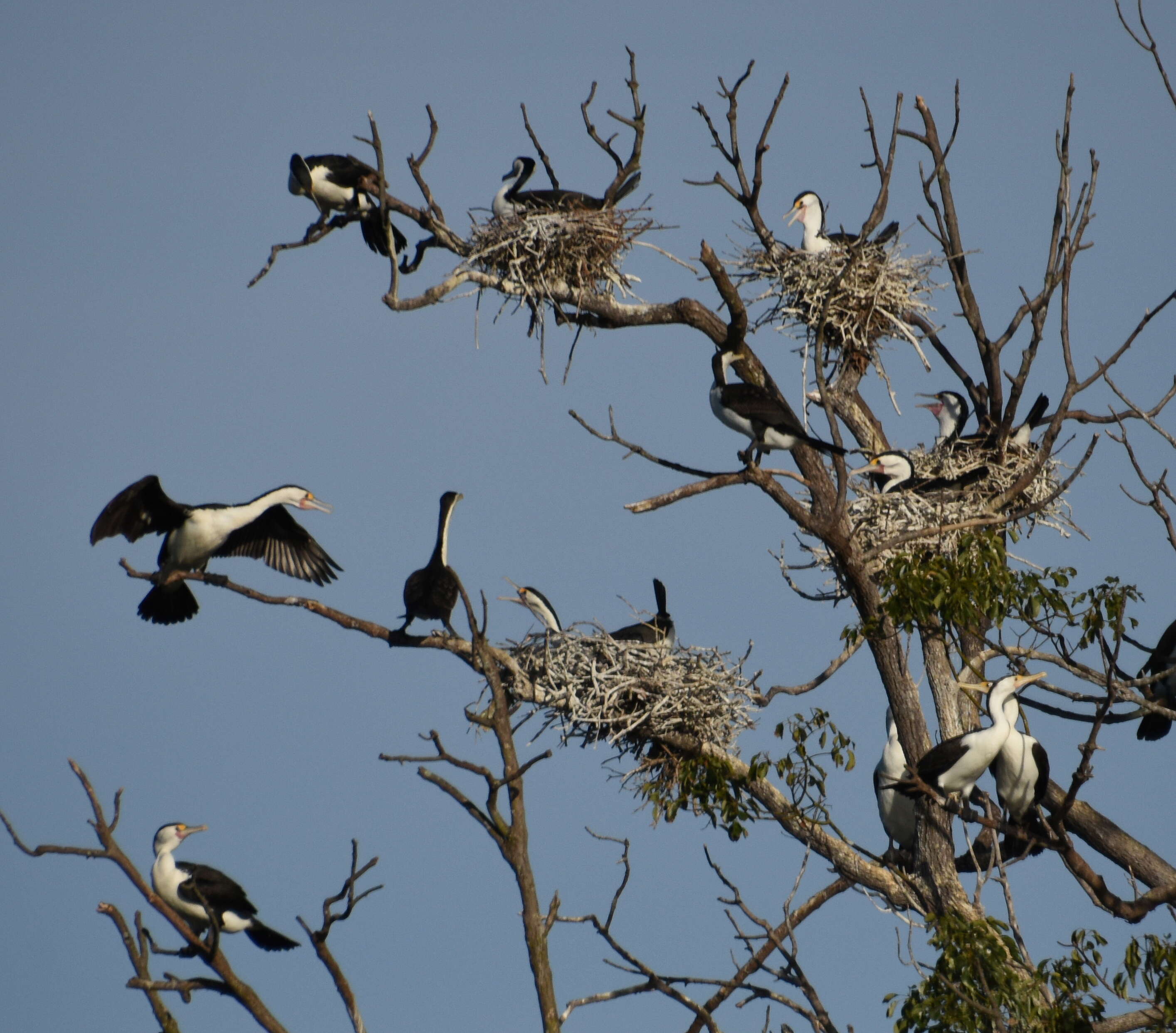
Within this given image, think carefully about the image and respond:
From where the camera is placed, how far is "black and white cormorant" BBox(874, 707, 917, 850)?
9000 millimetres

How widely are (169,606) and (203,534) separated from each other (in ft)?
1.69

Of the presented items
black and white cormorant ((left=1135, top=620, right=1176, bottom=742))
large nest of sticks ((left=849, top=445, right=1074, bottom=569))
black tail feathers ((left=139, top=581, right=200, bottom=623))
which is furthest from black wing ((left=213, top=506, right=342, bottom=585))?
black and white cormorant ((left=1135, top=620, right=1176, bottom=742))

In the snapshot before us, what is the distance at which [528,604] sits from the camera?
9.80 m

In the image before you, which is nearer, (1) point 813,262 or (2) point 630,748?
(2) point 630,748

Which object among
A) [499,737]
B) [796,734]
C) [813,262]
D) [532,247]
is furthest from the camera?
Result: [813,262]

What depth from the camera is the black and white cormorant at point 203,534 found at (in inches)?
331

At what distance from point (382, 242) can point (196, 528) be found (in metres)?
2.90

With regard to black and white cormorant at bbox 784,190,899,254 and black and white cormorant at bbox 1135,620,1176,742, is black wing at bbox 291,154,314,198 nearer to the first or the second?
black and white cormorant at bbox 784,190,899,254

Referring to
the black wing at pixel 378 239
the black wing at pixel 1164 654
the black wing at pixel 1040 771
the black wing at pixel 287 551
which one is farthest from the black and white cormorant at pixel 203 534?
the black wing at pixel 1164 654

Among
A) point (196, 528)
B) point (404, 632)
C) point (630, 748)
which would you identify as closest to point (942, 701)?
point (630, 748)

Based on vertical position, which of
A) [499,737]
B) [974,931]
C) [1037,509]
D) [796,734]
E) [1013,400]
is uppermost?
[1013,400]

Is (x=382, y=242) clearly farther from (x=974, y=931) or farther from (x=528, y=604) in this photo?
(x=974, y=931)

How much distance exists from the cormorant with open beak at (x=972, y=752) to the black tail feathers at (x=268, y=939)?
3.52 meters

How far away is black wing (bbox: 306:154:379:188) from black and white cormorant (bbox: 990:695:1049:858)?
5.84 metres
